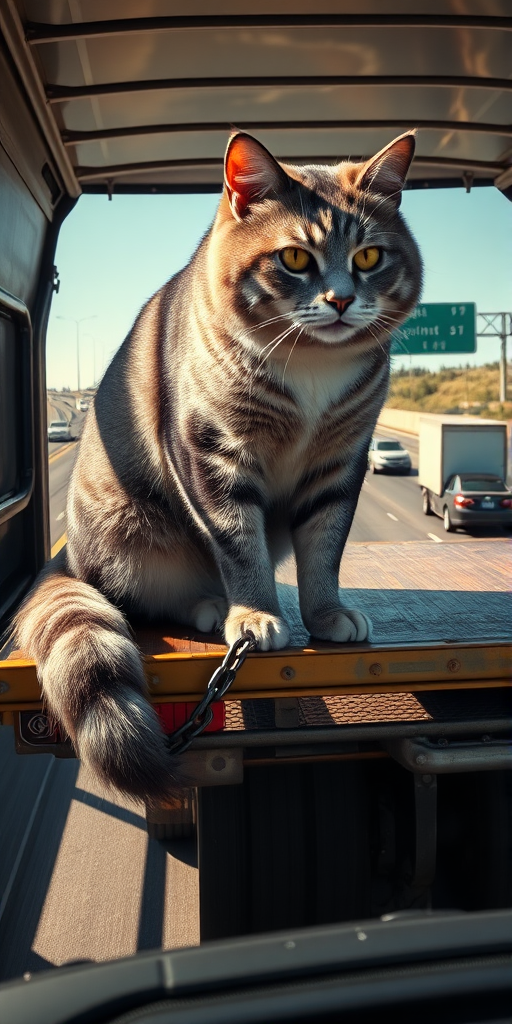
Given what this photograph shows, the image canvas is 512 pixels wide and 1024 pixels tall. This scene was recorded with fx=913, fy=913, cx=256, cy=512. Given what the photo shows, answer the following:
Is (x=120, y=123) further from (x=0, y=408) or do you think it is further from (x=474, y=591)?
(x=474, y=591)

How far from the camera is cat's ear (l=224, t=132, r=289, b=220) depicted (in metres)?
2.62

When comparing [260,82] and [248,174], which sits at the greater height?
[260,82]

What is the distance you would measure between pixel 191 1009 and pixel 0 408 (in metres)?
3.72

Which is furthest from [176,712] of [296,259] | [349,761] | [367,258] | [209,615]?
[367,258]

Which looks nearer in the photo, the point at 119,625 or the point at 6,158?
the point at 119,625

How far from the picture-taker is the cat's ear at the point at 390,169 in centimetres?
276

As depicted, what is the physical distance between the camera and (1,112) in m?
3.57

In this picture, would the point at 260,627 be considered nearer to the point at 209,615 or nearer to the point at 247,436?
the point at 209,615

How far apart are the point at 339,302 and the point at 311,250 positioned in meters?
0.22

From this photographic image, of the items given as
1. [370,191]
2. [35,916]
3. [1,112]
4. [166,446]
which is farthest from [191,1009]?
[1,112]

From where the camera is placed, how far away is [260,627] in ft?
8.68

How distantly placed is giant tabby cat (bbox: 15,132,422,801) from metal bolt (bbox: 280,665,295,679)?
0.39ft

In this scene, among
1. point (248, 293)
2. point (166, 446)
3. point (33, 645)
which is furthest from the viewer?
point (166, 446)

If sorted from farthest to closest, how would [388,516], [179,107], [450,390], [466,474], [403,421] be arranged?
[450,390], [403,421], [388,516], [466,474], [179,107]
